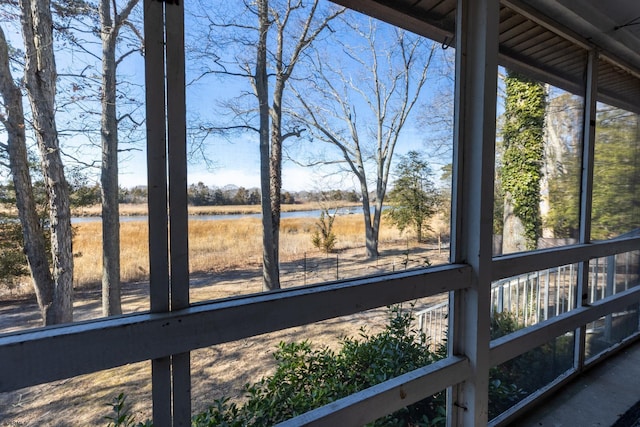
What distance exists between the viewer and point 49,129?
0.75 metres

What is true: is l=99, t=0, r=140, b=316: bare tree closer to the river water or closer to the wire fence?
the river water

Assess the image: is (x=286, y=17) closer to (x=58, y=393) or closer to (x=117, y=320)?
(x=117, y=320)

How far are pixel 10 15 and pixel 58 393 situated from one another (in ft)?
2.93

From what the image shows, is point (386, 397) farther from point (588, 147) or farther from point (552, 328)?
point (588, 147)

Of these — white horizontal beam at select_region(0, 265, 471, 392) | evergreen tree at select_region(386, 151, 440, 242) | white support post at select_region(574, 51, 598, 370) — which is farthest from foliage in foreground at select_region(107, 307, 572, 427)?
white support post at select_region(574, 51, 598, 370)

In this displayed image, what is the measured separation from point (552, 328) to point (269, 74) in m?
2.10

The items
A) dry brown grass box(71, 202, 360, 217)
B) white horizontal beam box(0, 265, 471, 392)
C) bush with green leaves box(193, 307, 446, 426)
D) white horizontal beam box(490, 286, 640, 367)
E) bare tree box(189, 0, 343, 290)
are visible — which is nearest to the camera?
white horizontal beam box(0, 265, 471, 392)

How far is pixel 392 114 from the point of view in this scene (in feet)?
4.52

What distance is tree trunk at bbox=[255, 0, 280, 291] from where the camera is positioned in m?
1.04

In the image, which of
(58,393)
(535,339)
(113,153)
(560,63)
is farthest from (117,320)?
(560,63)

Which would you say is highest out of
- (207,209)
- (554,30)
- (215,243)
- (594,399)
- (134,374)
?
(554,30)

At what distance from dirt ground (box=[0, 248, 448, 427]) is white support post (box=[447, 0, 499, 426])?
2.44ft

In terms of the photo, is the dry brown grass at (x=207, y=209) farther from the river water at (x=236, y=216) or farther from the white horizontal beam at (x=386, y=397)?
the white horizontal beam at (x=386, y=397)

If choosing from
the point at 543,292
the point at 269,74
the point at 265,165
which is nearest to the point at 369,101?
the point at 269,74
